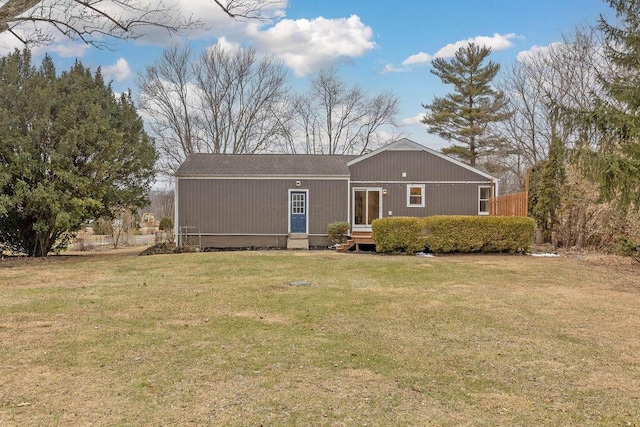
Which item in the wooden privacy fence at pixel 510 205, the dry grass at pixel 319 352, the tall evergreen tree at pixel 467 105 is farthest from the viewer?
the tall evergreen tree at pixel 467 105

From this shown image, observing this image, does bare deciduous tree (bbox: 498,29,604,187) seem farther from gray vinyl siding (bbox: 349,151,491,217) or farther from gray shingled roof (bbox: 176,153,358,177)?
gray shingled roof (bbox: 176,153,358,177)

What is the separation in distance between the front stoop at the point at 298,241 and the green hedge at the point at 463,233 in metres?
4.12

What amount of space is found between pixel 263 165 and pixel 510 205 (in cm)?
943

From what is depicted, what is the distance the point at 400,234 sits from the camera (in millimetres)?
13312

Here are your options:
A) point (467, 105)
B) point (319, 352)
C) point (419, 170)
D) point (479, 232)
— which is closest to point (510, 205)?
point (479, 232)

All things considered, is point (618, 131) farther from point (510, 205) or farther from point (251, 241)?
point (251, 241)

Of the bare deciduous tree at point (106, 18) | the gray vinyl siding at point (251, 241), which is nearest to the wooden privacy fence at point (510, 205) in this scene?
the gray vinyl siding at point (251, 241)

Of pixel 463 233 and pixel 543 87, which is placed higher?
pixel 543 87

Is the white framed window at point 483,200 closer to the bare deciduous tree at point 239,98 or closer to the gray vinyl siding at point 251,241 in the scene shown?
the gray vinyl siding at point 251,241

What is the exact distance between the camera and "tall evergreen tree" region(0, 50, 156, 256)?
1202cm

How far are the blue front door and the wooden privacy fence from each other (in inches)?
284

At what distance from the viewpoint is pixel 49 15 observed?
7.32 meters

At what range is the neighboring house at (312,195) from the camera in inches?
658

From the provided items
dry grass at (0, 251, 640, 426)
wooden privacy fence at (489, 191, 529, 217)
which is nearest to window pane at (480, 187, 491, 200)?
wooden privacy fence at (489, 191, 529, 217)
